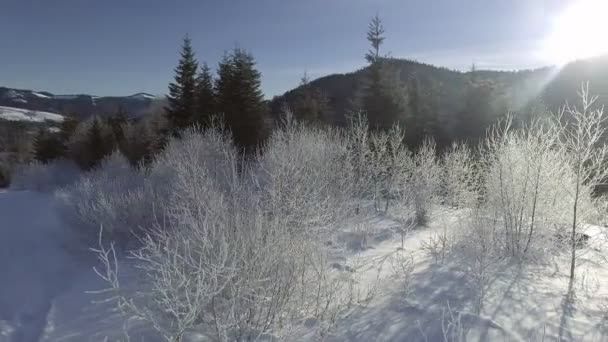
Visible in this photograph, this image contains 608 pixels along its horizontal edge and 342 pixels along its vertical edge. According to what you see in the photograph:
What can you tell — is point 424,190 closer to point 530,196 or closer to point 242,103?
point 530,196

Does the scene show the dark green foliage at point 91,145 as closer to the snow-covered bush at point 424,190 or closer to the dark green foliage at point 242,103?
the dark green foliage at point 242,103

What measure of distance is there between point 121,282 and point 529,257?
25.7ft

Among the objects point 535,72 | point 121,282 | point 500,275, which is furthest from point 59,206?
point 535,72

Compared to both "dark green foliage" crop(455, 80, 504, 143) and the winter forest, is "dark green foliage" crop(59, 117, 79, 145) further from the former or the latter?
"dark green foliage" crop(455, 80, 504, 143)

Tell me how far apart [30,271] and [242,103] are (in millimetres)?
14002

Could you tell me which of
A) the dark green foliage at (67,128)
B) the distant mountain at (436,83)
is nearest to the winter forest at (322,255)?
the dark green foliage at (67,128)

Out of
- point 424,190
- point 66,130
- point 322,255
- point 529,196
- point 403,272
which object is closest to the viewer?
point 322,255

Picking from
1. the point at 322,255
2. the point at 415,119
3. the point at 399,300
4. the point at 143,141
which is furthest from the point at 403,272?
the point at 143,141

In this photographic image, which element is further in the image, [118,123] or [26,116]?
[26,116]

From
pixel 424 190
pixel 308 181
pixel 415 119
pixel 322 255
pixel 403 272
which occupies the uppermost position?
pixel 415 119

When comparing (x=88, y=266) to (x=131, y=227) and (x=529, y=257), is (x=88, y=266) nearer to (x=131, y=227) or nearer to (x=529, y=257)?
(x=131, y=227)

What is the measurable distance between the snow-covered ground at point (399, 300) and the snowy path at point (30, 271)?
2 cm

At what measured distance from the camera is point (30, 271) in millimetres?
7059

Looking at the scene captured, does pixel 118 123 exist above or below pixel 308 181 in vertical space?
above
